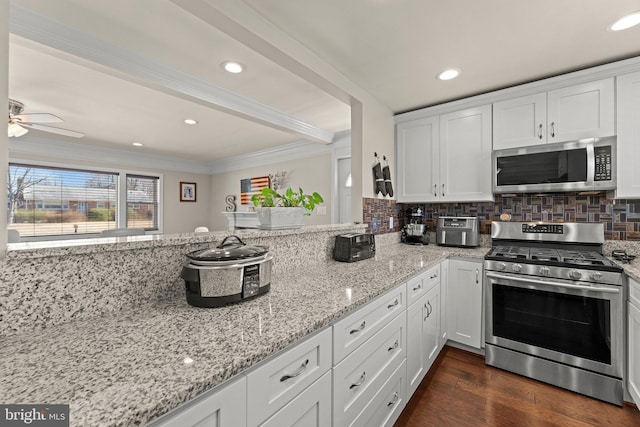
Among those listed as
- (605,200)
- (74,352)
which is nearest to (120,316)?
(74,352)

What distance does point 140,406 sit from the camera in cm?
50

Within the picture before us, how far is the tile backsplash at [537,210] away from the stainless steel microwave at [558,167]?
0.32 meters

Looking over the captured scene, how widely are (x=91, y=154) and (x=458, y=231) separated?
5860mm

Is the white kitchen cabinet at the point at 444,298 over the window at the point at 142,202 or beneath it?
beneath

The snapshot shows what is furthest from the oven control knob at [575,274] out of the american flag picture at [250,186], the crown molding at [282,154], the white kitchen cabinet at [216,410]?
the american flag picture at [250,186]

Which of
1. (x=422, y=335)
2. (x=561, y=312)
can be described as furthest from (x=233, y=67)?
(x=561, y=312)

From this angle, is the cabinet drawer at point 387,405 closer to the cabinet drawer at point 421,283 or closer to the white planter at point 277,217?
the cabinet drawer at point 421,283

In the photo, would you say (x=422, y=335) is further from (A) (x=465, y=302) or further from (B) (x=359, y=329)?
(B) (x=359, y=329)

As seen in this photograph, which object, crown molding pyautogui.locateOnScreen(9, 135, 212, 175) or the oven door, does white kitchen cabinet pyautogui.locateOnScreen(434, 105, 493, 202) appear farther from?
crown molding pyautogui.locateOnScreen(9, 135, 212, 175)

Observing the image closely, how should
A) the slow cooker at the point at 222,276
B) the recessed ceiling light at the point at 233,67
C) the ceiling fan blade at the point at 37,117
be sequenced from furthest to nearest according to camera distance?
the ceiling fan blade at the point at 37,117 → the recessed ceiling light at the point at 233,67 → the slow cooker at the point at 222,276

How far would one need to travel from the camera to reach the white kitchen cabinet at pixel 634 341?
1546 mm

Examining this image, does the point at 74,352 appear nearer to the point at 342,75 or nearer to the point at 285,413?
the point at 285,413

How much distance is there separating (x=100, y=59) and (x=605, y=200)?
153 inches

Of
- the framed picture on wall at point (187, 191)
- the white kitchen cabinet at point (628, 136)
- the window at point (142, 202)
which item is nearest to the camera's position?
the white kitchen cabinet at point (628, 136)
